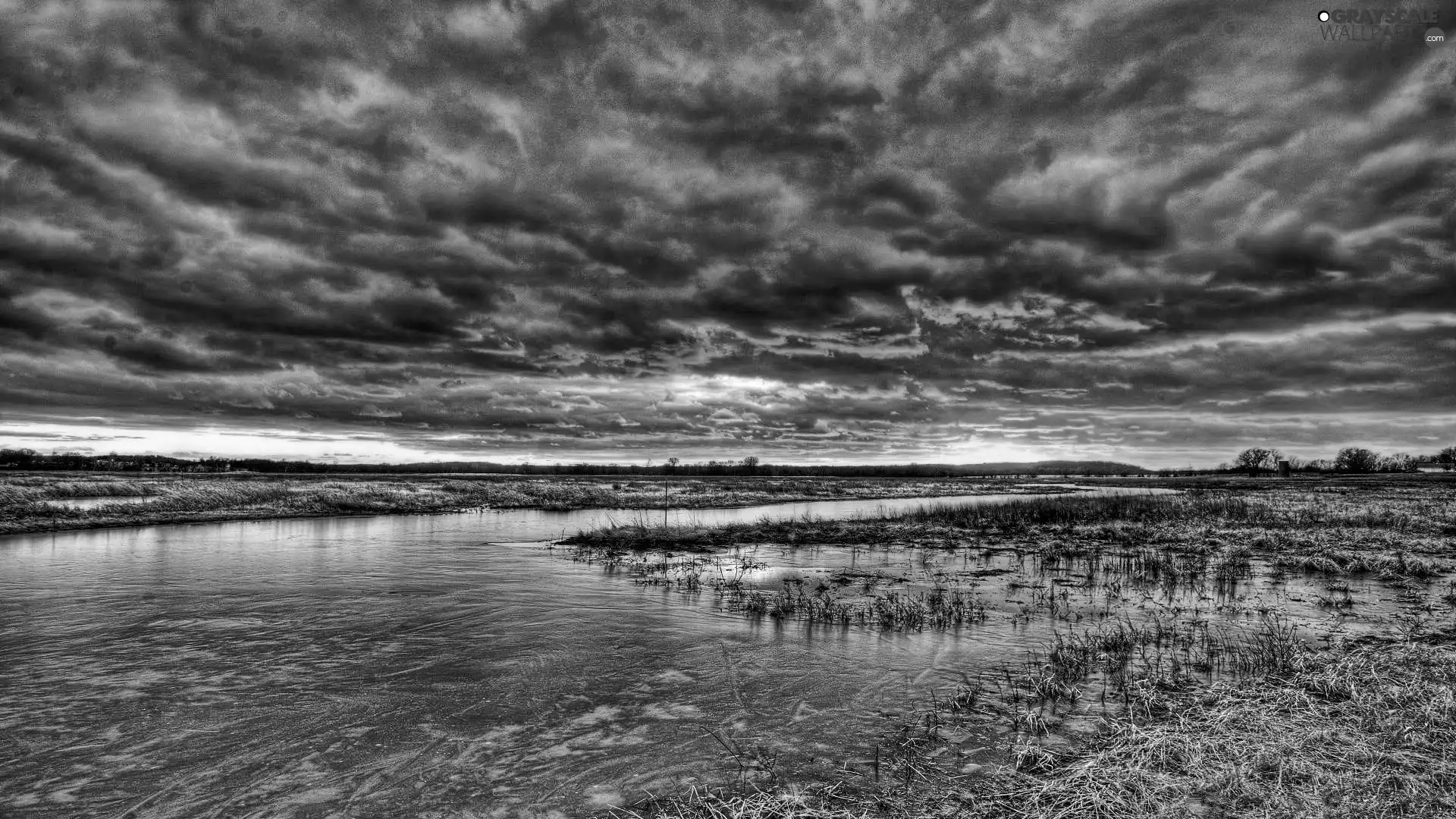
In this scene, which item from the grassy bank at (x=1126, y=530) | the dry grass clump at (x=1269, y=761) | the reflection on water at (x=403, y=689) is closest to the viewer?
the dry grass clump at (x=1269, y=761)

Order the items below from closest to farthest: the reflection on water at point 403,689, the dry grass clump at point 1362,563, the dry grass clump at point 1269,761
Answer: the dry grass clump at point 1269,761, the reflection on water at point 403,689, the dry grass clump at point 1362,563

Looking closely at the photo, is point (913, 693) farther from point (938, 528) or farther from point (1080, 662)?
point (938, 528)

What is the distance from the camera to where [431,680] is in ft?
36.9

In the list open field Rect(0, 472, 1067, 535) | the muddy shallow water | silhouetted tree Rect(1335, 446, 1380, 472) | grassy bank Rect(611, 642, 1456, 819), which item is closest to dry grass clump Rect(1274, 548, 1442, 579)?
the muddy shallow water

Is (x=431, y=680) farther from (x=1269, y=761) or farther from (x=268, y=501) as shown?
(x=268, y=501)

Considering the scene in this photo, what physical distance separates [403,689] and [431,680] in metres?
0.52

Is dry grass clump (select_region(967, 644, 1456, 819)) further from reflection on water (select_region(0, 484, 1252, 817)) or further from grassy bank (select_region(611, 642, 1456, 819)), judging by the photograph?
reflection on water (select_region(0, 484, 1252, 817))

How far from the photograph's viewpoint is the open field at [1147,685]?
6406 mm

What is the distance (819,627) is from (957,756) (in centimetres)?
700

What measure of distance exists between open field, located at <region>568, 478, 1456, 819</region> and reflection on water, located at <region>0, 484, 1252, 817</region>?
3.07 feet

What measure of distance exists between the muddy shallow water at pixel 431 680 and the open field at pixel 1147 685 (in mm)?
409

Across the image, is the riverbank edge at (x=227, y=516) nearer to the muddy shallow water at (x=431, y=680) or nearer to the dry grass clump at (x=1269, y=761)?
the muddy shallow water at (x=431, y=680)

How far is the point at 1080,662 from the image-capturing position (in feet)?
37.3

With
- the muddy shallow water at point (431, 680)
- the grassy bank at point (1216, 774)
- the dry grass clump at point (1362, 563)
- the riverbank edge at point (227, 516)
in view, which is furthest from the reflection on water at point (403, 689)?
the riverbank edge at point (227, 516)
